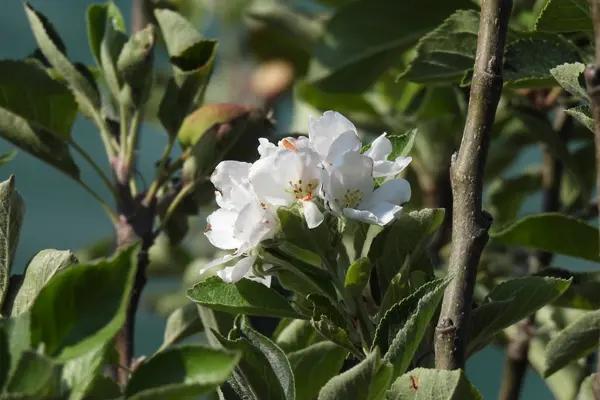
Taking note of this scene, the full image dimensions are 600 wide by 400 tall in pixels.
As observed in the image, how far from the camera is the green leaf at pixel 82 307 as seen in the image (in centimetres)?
59

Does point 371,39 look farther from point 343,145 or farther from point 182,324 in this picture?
point 343,145

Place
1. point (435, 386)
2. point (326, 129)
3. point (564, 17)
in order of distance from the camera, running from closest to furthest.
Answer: point (435, 386), point (326, 129), point (564, 17)

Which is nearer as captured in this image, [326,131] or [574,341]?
[326,131]

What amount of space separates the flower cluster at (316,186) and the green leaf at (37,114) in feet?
1.32

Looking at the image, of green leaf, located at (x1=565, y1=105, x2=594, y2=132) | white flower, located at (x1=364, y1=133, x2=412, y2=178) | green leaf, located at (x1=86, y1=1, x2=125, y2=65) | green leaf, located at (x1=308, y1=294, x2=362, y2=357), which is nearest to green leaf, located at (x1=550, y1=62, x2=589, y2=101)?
green leaf, located at (x1=565, y1=105, x2=594, y2=132)

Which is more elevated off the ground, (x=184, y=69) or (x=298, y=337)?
(x=184, y=69)

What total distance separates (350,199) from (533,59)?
1.05ft

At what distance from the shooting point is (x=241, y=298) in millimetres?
799

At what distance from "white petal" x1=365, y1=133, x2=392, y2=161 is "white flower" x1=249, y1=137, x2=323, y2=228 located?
0.05 m

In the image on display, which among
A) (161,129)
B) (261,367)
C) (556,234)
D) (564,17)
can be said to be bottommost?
(161,129)

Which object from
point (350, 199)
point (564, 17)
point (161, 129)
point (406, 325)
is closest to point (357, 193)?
point (350, 199)

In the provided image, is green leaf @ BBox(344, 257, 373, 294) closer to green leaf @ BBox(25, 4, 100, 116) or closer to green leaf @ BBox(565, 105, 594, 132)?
green leaf @ BBox(565, 105, 594, 132)

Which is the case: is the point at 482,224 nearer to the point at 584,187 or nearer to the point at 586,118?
the point at 586,118

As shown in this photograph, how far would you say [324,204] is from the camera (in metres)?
0.77
